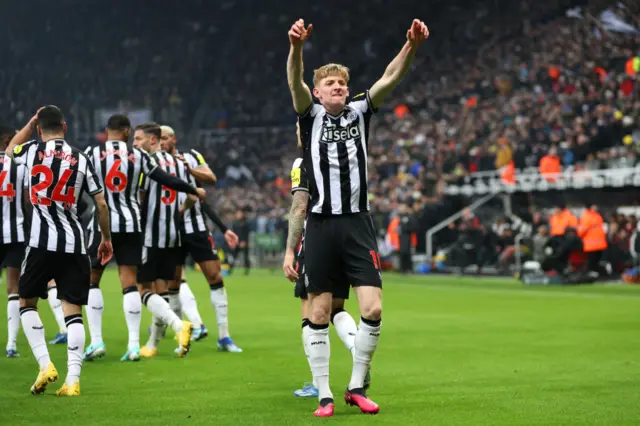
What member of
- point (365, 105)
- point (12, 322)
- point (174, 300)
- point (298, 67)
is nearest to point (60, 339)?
point (12, 322)

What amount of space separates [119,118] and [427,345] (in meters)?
3.91

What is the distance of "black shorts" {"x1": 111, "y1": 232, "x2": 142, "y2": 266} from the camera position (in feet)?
32.4

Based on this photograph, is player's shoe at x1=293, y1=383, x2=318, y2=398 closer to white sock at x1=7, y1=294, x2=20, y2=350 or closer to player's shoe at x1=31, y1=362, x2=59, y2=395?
player's shoe at x1=31, y1=362, x2=59, y2=395

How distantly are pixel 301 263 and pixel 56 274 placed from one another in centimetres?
177

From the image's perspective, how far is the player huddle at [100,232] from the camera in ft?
25.2

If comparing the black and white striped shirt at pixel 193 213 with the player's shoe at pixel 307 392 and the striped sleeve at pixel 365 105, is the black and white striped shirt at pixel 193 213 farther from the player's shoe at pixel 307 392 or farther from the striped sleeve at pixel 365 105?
the striped sleeve at pixel 365 105

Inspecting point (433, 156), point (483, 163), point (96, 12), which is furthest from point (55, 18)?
point (483, 163)

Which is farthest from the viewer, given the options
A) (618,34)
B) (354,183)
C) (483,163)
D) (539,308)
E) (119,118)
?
(618,34)

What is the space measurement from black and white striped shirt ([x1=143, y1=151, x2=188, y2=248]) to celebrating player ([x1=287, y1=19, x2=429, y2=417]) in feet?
13.4

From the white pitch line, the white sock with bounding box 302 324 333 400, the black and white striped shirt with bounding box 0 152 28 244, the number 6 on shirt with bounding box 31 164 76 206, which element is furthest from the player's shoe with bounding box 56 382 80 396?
the white pitch line

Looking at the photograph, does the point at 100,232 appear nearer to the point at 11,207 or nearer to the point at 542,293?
the point at 11,207

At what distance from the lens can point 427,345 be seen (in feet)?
36.6

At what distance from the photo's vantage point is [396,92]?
164 feet

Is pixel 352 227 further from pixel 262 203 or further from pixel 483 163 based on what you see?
pixel 262 203
